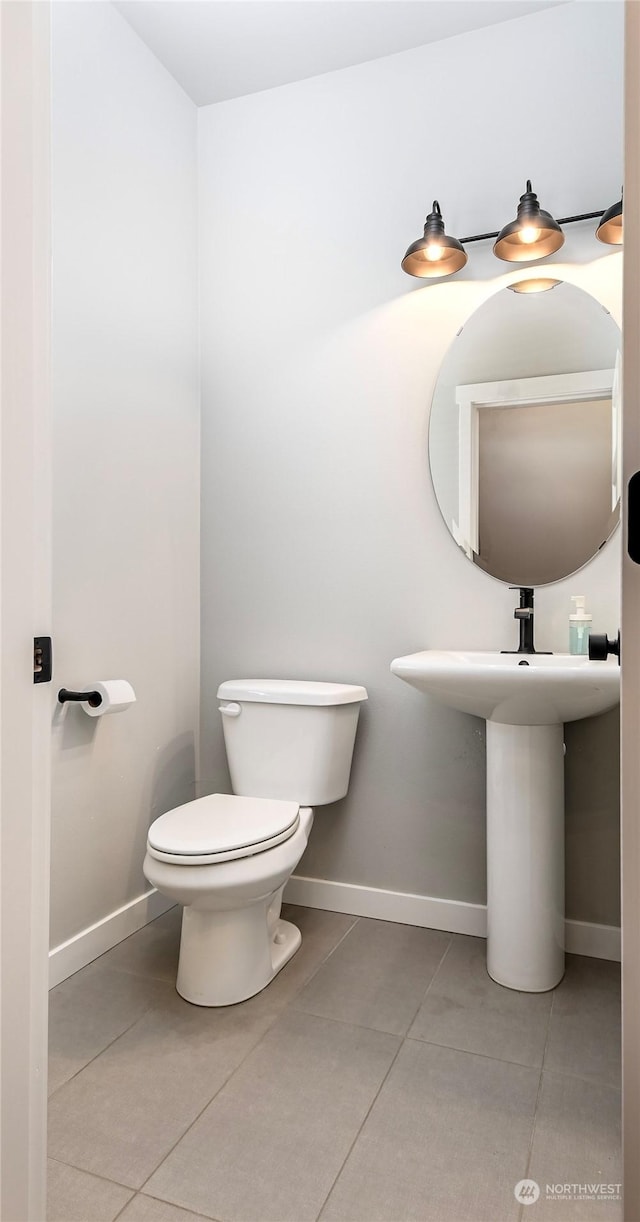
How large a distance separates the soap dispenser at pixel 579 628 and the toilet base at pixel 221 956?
3.36ft

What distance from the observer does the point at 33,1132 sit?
82cm

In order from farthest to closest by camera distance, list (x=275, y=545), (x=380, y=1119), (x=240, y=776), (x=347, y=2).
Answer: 1. (x=275, y=545)
2. (x=240, y=776)
3. (x=347, y=2)
4. (x=380, y=1119)

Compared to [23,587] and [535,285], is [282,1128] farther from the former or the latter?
[535,285]

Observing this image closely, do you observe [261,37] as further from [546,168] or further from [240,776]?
[240,776]

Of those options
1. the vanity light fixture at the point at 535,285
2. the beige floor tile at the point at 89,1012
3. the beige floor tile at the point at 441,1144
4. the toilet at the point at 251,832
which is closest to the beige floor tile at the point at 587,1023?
the beige floor tile at the point at 441,1144

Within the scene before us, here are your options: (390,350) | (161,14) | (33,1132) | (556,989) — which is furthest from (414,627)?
(161,14)

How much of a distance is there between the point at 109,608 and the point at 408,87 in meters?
1.78

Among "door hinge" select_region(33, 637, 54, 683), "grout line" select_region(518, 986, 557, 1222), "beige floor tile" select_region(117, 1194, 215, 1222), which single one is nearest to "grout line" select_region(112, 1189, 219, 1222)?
"beige floor tile" select_region(117, 1194, 215, 1222)

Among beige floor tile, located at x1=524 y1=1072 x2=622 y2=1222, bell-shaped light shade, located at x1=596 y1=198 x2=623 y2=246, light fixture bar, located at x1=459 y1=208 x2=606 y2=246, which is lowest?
beige floor tile, located at x1=524 y1=1072 x2=622 y2=1222

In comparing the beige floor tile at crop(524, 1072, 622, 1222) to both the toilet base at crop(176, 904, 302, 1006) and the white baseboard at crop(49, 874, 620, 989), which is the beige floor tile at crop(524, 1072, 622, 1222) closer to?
the white baseboard at crop(49, 874, 620, 989)

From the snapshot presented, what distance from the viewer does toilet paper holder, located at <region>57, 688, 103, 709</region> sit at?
72.6 inches

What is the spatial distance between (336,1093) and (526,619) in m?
1.20

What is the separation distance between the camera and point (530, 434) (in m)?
2.05

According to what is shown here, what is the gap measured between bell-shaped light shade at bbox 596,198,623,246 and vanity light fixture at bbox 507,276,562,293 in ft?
0.50
